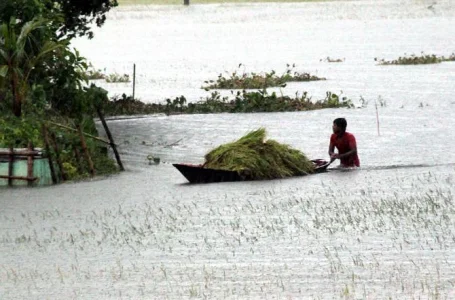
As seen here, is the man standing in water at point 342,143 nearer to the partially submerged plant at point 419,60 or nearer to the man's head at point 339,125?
the man's head at point 339,125

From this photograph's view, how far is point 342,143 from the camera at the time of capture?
63.8 ft

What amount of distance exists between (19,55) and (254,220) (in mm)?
7048

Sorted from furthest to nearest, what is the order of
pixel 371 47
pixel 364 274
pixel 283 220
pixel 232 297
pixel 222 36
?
pixel 222 36
pixel 371 47
pixel 283 220
pixel 364 274
pixel 232 297

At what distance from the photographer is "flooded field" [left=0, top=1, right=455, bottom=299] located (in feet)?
37.0

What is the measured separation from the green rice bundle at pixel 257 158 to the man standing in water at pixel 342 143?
1.88 ft

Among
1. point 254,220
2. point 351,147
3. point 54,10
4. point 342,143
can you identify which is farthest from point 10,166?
point 54,10

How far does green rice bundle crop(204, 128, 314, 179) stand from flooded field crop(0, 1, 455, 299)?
0.89 ft

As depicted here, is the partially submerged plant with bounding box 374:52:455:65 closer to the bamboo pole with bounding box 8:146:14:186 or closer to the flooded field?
the flooded field

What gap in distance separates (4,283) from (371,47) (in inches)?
1890

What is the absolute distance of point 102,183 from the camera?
18953 millimetres

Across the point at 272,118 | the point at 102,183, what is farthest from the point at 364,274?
the point at 272,118

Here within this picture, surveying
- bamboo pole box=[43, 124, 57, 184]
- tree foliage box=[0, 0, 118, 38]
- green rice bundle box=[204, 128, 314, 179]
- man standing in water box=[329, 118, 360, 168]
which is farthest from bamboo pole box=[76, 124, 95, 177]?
tree foliage box=[0, 0, 118, 38]

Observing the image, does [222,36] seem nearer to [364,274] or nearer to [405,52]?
[405,52]

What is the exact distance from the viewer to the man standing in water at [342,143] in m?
19.0
